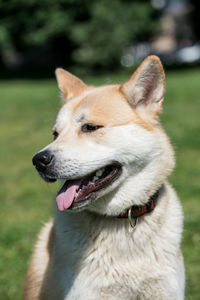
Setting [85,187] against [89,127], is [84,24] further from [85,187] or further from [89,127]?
[85,187]

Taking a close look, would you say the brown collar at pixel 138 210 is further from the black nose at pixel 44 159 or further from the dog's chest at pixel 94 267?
the black nose at pixel 44 159

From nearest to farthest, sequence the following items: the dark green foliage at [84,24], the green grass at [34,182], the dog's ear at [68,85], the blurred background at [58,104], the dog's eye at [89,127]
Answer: the dog's eye at [89,127], the dog's ear at [68,85], the green grass at [34,182], the blurred background at [58,104], the dark green foliage at [84,24]

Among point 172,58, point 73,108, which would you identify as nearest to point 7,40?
point 172,58

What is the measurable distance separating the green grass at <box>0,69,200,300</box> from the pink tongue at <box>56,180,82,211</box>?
1.00 m

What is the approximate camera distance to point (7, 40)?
27.1 meters

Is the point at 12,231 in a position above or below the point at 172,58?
above

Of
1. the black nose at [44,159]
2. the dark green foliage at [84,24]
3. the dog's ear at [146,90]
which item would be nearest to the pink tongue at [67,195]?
the black nose at [44,159]

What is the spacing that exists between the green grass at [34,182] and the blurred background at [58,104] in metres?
0.01

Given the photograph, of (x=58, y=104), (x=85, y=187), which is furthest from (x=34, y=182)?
(x=58, y=104)

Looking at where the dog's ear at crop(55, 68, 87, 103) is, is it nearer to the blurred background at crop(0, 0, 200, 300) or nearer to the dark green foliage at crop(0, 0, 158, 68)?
the blurred background at crop(0, 0, 200, 300)

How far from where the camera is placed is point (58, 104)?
597 inches

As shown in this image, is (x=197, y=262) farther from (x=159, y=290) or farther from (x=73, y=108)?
(x=73, y=108)

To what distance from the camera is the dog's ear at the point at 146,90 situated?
3.11 m

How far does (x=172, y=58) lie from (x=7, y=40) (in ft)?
48.0
